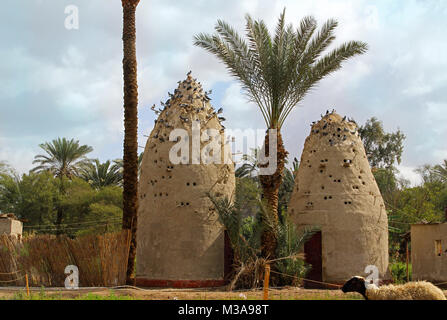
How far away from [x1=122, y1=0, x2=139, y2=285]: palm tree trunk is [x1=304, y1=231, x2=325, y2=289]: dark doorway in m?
5.30

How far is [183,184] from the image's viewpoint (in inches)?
659

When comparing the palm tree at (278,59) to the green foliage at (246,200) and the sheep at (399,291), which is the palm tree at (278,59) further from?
the sheep at (399,291)

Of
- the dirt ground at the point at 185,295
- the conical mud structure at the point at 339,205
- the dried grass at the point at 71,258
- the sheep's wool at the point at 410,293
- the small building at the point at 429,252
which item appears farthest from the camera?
the small building at the point at 429,252

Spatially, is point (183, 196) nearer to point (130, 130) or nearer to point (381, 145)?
point (130, 130)

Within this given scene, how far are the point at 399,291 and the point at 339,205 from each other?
6853mm

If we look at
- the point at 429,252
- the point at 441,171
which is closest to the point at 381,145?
the point at 441,171

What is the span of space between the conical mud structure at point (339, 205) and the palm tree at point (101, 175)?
69.9 feet

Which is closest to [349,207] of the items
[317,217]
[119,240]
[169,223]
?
[317,217]

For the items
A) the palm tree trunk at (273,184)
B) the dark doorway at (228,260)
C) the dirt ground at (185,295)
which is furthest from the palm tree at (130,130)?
the palm tree trunk at (273,184)

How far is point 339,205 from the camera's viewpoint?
Result: 17219 mm

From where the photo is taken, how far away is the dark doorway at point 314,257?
17.0 m

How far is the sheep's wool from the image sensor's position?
10.3 meters

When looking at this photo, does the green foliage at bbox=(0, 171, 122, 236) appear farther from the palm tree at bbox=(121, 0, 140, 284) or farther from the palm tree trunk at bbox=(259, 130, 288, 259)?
the palm tree trunk at bbox=(259, 130, 288, 259)
